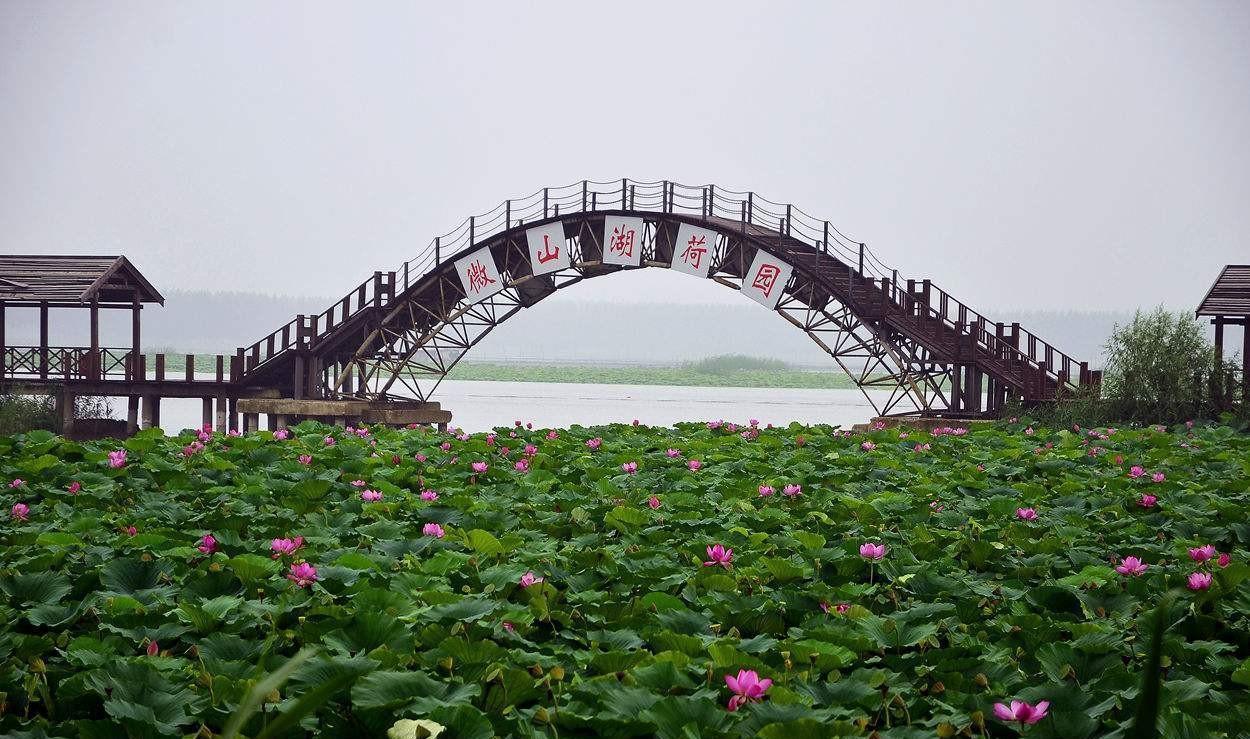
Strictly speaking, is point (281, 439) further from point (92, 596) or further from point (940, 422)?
point (940, 422)

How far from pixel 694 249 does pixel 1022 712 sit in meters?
19.9

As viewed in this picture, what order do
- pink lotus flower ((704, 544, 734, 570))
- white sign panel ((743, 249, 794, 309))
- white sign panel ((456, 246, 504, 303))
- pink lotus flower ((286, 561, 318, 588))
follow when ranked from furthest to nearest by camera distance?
white sign panel ((456, 246, 504, 303)) → white sign panel ((743, 249, 794, 309)) → pink lotus flower ((704, 544, 734, 570)) → pink lotus flower ((286, 561, 318, 588))

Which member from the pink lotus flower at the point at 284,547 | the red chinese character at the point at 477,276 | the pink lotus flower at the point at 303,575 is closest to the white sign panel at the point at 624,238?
the red chinese character at the point at 477,276

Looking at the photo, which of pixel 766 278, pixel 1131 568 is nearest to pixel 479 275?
pixel 766 278

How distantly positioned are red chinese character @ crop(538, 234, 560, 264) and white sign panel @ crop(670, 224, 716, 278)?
2625 millimetres

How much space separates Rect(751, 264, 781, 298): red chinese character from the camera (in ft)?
70.6

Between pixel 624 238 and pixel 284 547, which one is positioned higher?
pixel 624 238

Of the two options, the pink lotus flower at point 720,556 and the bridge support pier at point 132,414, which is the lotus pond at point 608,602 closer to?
the pink lotus flower at point 720,556

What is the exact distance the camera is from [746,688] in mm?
2779

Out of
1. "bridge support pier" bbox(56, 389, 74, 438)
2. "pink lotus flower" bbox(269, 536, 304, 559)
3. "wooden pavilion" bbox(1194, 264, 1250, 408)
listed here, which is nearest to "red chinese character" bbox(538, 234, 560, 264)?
"bridge support pier" bbox(56, 389, 74, 438)

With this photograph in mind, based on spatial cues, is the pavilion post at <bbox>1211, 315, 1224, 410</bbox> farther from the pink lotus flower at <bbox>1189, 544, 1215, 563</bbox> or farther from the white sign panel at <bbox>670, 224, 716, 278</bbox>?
the pink lotus flower at <bbox>1189, 544, 1215, 563</bbox>

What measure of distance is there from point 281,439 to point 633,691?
25.4 ft

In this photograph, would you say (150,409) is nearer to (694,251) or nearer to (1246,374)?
(694,251)

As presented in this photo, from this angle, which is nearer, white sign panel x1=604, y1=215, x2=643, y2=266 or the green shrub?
the green shrub
